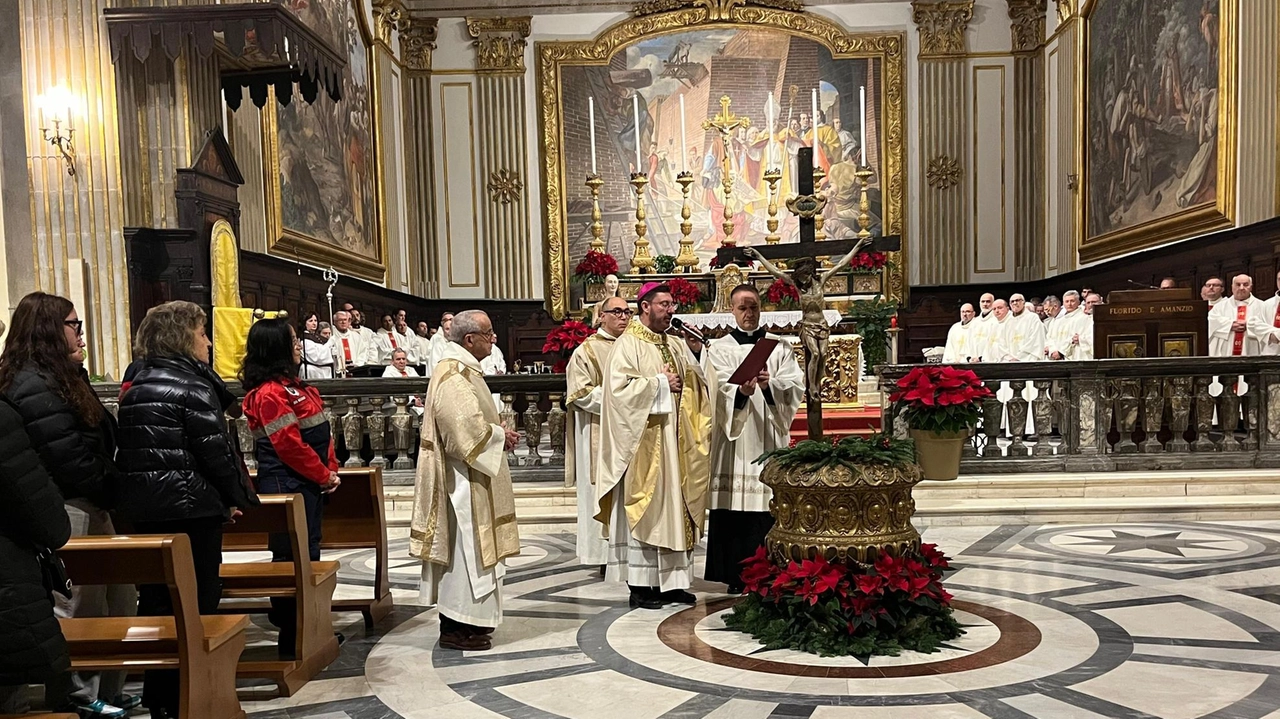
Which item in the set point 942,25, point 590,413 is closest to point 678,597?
point 590,413

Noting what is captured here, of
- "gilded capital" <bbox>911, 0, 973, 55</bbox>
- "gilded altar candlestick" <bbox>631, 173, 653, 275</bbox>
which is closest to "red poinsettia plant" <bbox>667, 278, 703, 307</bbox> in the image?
"gilded altar candlestick" <bbox>631, 173, 653, 275</bbox>

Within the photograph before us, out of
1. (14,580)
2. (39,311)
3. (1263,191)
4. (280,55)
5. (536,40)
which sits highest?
(536,40)

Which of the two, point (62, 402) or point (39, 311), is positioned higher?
point (39, 311)

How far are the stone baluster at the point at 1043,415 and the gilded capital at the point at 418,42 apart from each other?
12.6 m

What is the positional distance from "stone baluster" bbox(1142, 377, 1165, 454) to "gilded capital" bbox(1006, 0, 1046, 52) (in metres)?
10.4

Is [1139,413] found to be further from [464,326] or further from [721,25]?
[721,25]

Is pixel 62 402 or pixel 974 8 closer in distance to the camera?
pixel 62 402

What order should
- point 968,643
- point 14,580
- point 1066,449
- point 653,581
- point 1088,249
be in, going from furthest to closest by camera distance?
1. point 1088,249
2. point 1066,449
3. point 653,581
4. point 968,643
5. point 14,580

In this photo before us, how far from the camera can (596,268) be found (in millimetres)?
15094

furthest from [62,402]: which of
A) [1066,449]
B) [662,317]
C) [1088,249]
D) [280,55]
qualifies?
[1088,249]

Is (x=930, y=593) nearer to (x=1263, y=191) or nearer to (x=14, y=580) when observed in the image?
(x=14, y=580)

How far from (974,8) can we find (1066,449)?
11264mm

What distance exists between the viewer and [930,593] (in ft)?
14.5

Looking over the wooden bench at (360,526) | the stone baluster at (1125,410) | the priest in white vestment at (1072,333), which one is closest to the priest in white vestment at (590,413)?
the wooden bench at (360,526)
